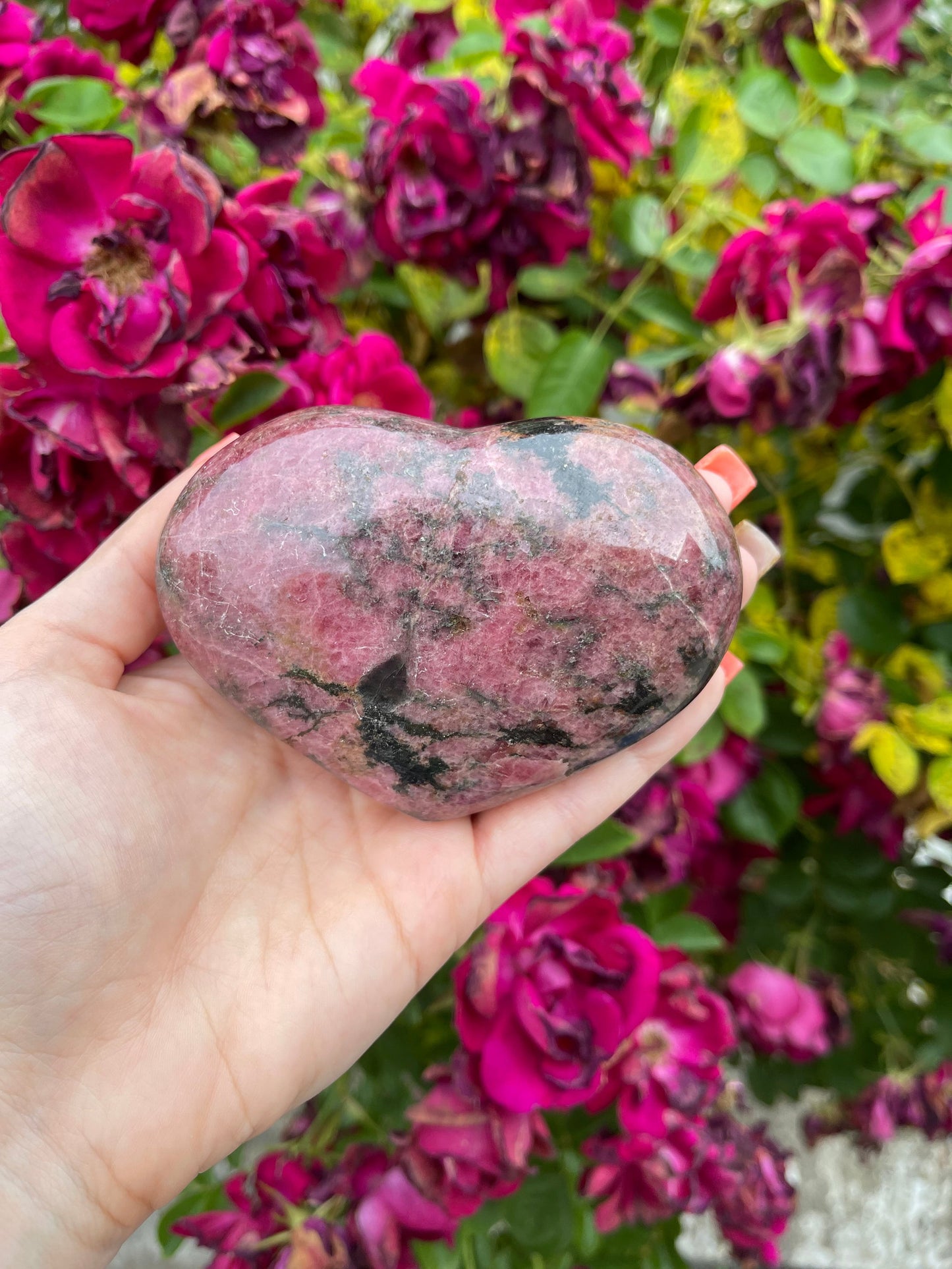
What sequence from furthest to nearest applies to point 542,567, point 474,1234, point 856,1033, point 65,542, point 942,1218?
point 942,1218 < point 856,1033 < point 474,1234 < point 65,542 < point 542,567

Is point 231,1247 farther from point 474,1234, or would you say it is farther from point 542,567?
point 542,567

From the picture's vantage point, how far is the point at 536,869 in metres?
0.90

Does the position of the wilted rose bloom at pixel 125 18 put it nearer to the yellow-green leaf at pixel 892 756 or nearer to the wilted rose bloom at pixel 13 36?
the wilted rose bloom at pixel 13 36

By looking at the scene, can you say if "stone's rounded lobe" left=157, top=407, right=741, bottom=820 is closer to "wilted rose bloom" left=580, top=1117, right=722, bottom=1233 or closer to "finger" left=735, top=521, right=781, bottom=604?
"finger" left=735, top=521, right=781, bottom=604

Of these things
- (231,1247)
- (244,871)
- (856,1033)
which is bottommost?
(856,1033)

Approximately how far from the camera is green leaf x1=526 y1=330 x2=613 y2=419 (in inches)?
37.8

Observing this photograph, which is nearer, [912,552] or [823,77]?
[823,77]

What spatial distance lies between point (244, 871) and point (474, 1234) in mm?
498

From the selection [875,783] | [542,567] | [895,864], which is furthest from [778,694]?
[542,567]

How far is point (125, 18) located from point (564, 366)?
564 millimetres

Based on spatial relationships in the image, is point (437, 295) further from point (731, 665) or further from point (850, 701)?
point (850, 701)

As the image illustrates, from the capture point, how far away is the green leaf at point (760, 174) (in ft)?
3.40

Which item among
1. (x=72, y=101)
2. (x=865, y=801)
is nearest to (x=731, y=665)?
(x=865, y=801)

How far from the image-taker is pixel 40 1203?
72 centimetres
